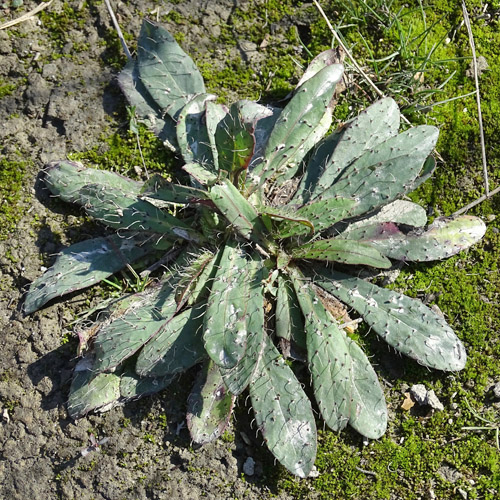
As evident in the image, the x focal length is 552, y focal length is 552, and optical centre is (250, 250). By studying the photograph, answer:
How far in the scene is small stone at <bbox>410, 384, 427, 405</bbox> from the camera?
8.79 ft

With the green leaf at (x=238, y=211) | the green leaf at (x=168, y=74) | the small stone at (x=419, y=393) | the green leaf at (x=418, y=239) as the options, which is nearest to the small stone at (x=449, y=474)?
the small stone at (x=419, y=393)

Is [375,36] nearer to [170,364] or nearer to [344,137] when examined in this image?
[344,137]

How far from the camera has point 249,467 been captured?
2.60 m

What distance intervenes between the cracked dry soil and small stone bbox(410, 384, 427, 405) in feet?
2.54

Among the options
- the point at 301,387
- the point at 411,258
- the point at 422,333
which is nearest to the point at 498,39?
the point at 411,258

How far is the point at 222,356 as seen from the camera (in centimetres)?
227

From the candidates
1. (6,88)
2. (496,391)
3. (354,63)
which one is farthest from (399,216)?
(6,88)

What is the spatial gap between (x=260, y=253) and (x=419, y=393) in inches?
40.6

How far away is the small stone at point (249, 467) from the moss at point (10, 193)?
1.70 meters

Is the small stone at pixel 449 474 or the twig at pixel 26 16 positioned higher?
the twig at pixel 26 16

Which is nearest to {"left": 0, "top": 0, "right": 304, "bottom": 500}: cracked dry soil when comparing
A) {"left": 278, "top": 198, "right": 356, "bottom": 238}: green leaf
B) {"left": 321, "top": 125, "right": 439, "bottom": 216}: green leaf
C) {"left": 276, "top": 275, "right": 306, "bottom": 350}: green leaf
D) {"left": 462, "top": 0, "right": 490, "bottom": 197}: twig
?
{"left": 276, "top": 275, "right": 306, "bottom": 350}: green leaf

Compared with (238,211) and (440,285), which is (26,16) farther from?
(440,285)

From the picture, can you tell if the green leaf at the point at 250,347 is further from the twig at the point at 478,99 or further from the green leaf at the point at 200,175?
the twig at the point at 478,99

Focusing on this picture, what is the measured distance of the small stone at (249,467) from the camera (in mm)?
2596
